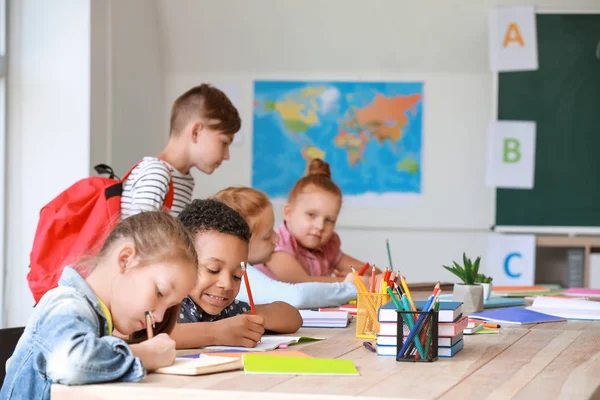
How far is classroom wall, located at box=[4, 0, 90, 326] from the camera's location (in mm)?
3951

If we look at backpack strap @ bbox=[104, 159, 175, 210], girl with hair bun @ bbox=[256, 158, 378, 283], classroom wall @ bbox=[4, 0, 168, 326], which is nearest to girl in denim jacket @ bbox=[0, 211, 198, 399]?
backpack strap @ bbox=[104, 159, 175, 210]

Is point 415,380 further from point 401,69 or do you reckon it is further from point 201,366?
point 401,69

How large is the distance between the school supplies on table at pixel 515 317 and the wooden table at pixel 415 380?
40 cm

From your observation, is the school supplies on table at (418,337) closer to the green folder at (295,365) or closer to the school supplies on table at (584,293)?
the green folder at (295,365)

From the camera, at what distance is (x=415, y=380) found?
1298 millimetres

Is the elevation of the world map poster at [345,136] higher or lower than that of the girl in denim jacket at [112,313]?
higher

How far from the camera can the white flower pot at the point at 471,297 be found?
7.73 ft

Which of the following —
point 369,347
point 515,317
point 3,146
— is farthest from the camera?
point 3,146

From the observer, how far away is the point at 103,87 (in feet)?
A: 13.6

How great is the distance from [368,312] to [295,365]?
51 cm

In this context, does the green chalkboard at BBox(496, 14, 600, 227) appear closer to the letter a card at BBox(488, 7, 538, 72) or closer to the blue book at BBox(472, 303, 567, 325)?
the letter a card at BBox(488, 7, 538, 72)

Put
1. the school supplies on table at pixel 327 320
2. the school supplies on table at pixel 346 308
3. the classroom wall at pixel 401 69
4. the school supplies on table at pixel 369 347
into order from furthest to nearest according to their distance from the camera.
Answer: the classroom wall at pixel 401 69 → the school supplies on table at pixel 346 308 → the school supplies on table at pixel 327 320 → the school supplies on table at pixel 369 347

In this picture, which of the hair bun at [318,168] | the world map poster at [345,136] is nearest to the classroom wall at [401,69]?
the world map poster at [345,136]

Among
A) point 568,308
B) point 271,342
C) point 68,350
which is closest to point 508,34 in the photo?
point 568,308
